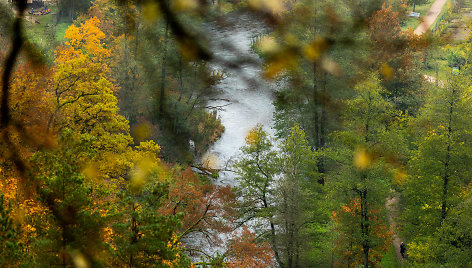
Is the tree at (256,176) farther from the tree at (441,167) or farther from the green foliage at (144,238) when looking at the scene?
the green foliage at (144,238)

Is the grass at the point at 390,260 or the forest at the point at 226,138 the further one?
the grass at the point at 390,260

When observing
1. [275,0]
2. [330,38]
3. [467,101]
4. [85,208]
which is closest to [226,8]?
[275,0]

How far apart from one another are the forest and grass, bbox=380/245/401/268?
55 millimetres

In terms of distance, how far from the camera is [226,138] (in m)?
17.5

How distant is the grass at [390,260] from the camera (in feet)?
50.4

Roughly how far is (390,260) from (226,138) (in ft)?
23.5

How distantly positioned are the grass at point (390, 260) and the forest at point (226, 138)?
2.2 inches

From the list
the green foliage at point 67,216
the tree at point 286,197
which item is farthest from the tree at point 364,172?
the green foliage at point 67,216

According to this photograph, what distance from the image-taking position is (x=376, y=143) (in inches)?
584

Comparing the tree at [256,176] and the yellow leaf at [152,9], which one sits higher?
the yellow leaf at [152,9]

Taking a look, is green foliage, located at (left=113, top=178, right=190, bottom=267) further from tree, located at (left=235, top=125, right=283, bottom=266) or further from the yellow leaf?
tree, located at (left=235, top=125, right=283, bottom=266)

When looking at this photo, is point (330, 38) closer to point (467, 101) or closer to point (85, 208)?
point (85, 208)

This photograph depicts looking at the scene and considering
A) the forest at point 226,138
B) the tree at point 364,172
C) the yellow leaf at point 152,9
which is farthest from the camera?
the tree at point 364,172

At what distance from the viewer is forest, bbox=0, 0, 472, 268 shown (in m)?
1.99
